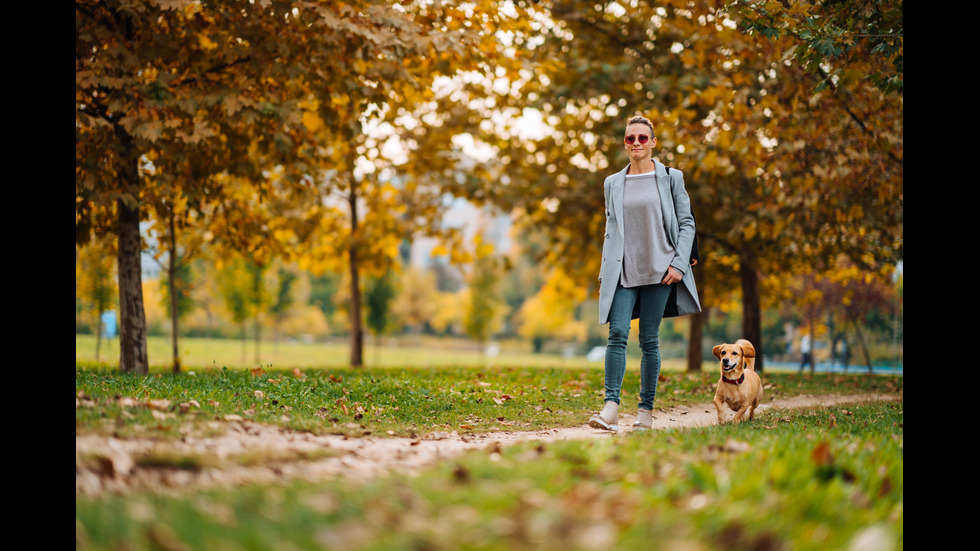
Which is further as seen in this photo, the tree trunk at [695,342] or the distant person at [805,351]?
the distant person at [805,351]

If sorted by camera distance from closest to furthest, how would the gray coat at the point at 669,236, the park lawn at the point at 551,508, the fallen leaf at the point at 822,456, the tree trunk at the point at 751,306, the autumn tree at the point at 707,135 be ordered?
1. the park lawn at the point at 551,508
2. the fallen leaf at the point at 822,456
3. the gray coat at the point at 669,236
4. the autumn tree at the point at 707,135
5. the tree trunk at the point at 751,306

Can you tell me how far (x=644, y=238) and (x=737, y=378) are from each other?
4.45ft

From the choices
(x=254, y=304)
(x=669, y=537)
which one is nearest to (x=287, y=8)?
(x=669, y=537)

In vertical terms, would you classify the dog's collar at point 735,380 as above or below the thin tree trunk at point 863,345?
above

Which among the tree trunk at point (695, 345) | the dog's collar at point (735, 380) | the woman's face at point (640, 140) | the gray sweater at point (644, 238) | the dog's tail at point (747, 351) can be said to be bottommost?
the tree trunk at point (695, 345)

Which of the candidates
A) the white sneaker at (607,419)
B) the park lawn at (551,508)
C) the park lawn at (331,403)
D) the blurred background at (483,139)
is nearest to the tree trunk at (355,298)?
the blurred background at (483,139)

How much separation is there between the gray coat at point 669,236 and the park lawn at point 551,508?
6.93 ft

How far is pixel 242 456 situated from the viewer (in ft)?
11.5

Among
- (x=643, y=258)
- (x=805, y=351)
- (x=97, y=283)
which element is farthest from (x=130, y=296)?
(x=805, y=351)

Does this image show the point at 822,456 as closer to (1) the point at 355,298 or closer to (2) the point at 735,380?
(2) the point at 735,380

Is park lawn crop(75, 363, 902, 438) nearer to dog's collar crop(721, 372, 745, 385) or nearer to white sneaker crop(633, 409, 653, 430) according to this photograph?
white sneaker crop(633, 409, 653, 430)

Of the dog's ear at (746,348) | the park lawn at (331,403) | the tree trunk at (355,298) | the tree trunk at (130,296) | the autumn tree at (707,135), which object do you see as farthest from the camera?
the tree trunk at (355,298)

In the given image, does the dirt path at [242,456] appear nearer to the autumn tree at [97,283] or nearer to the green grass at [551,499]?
the green grass at [551,499]

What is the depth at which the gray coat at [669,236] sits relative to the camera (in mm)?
5512
